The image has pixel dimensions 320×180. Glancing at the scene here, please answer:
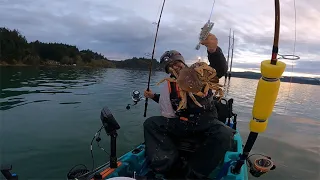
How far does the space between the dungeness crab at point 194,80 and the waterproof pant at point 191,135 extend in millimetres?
326

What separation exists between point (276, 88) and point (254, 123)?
490mm

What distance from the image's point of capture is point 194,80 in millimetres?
3699

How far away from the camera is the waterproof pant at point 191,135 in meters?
3.40

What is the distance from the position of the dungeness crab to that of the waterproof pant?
1.07ft

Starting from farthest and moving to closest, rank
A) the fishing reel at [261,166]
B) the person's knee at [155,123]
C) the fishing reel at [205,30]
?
the person's knee at [155,123], the fishing reel at [205,30], the fishing reel at [261,166]

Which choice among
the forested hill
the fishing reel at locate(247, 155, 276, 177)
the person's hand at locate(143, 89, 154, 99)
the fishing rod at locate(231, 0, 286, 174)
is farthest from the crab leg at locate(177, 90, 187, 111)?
the forested hill

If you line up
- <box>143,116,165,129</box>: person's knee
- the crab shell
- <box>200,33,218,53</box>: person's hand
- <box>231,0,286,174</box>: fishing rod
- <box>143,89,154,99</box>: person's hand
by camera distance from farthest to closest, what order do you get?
<box>143,89,154,99</box>: person's hand
<box>200,33,218,53</box>: person's hand
<box>143,116,165,129</box>: person's knee
the crab shell
<box>231,0,286,174</box>: fishing rod

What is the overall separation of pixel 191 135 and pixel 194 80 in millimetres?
899

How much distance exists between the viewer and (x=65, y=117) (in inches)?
380

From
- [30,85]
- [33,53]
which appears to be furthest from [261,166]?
[33,53]

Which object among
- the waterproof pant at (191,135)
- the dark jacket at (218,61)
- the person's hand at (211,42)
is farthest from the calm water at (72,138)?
the waterproof pant at (191,135)

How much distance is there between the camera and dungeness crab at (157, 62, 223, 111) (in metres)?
3.68

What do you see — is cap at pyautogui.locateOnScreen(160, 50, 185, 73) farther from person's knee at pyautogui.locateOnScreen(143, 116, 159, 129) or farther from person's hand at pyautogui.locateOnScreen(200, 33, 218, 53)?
person's knee at pyautogui.locateOnScreen(143, 116, 159, 129)

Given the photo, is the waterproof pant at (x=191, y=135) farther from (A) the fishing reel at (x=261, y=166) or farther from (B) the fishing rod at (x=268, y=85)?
(B) the fishing rod at (x=268, y=85)
